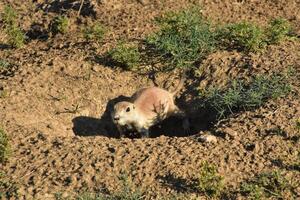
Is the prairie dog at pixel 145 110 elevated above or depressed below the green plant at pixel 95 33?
below

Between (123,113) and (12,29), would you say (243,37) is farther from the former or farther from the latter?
(12,29)

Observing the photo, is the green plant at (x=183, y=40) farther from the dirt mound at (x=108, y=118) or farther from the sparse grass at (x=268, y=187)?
the sparse grass at (x=268, y=187)

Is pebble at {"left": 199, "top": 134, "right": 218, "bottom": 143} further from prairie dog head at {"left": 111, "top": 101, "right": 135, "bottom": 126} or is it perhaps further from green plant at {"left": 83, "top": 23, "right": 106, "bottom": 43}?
green plant at {"left": 83, "top": 23, "right": 106, "bottom": 43}

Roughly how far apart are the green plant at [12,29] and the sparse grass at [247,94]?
3.29 metres

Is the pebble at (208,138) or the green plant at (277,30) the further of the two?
Result: the green plant at (277,30)

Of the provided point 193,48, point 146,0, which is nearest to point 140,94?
point 193,48

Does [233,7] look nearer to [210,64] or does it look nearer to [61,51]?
[210,64]

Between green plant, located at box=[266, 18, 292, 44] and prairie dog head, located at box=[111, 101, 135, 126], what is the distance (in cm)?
220

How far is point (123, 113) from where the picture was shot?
7629 millimetres

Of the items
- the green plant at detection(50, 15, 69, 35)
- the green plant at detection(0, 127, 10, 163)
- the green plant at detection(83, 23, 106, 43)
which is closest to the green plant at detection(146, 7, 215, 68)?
the green plant at detection(83, 23, 106, 43)

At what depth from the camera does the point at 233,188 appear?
18.3ft

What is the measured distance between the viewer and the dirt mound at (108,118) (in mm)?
5863

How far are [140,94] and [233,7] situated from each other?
2496mm

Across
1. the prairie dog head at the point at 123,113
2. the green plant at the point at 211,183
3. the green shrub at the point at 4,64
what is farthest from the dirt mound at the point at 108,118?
the prairie dog head at the point at 123,113
